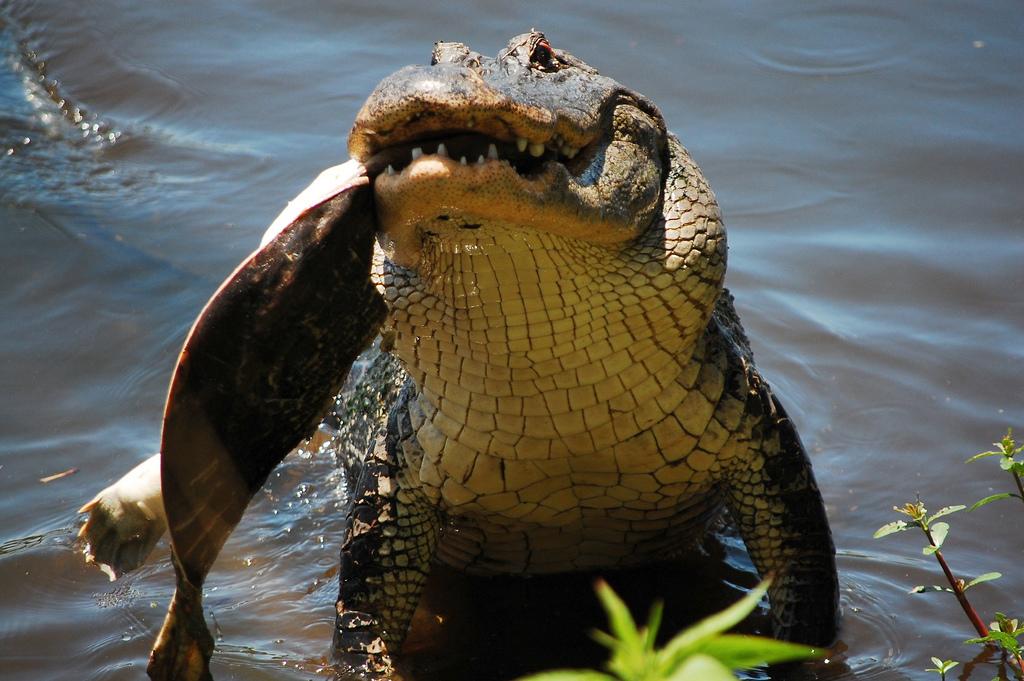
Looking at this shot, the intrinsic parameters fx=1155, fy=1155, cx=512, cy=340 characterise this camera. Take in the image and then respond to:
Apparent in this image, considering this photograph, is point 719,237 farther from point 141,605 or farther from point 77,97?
point 77,97

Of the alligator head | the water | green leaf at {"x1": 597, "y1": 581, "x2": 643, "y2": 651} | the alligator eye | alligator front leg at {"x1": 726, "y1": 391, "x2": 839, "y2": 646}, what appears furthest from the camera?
the water

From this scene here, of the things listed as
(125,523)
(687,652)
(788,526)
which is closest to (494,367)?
(788,526)

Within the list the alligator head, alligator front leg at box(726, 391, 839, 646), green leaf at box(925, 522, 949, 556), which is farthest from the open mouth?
green leaf at box(925, 522, 949, 556)

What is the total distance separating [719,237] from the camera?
3365mm

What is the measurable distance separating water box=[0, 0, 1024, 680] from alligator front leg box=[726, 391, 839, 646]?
0.17 meters

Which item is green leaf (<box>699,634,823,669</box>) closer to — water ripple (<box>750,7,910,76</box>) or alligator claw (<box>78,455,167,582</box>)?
alligator claw (<box>78,455,167,582</box>)

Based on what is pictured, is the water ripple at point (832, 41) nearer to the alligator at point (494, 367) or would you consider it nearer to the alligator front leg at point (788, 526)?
the alligator at point (494, 367)

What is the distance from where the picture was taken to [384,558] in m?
3.64

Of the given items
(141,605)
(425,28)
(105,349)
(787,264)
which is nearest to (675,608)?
(141,605)

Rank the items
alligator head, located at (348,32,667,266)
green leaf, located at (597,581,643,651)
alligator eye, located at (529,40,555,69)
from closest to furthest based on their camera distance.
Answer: green leaf, located at (597,581,643,651) < alligator head, located at (348,32,667,266) < alligator eye, located at (529,40,555,69)

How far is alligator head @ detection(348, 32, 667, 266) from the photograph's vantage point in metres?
2.49

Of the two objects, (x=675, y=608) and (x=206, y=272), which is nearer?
(x=675, y=608)

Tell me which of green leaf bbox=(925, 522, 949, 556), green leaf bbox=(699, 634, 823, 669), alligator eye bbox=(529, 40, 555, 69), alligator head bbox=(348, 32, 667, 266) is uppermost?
alligator eye bbox=(529, 40, 555, 69)

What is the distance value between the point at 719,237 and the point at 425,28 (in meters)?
6.10
